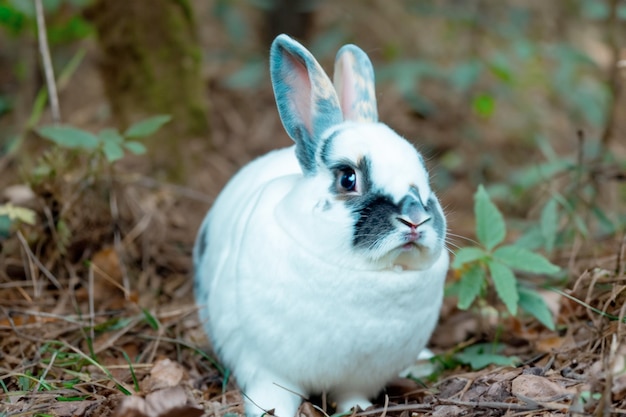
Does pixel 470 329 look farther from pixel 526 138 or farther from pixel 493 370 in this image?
pixel 526 138

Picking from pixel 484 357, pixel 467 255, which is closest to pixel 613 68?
pixel 467 255

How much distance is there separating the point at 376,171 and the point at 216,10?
173 inches

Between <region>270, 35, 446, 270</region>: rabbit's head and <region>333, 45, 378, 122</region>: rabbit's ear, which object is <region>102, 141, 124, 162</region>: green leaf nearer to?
<region>270, 35, 446, 270</region>: rabbit's head

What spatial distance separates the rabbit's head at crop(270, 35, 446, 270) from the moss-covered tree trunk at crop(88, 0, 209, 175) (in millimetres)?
1994

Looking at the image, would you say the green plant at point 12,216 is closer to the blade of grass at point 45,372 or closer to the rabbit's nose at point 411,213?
the blade of grass at point 45,372

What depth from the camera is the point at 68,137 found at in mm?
3566

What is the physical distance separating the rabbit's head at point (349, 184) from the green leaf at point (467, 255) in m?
0.40

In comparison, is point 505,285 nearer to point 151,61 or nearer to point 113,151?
point 113,151

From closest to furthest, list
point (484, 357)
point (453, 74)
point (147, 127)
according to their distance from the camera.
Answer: point (484, 357) → point (147, 127) → point (453, 74)

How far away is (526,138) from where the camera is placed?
256 inches

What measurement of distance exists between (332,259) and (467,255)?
0.76 metres

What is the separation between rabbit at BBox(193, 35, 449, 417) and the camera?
2613 mm

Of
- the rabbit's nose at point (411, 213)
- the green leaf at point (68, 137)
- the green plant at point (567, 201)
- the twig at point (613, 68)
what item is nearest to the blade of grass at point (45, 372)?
the green leaf at point (68, 137)

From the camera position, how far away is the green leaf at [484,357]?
3.18m
